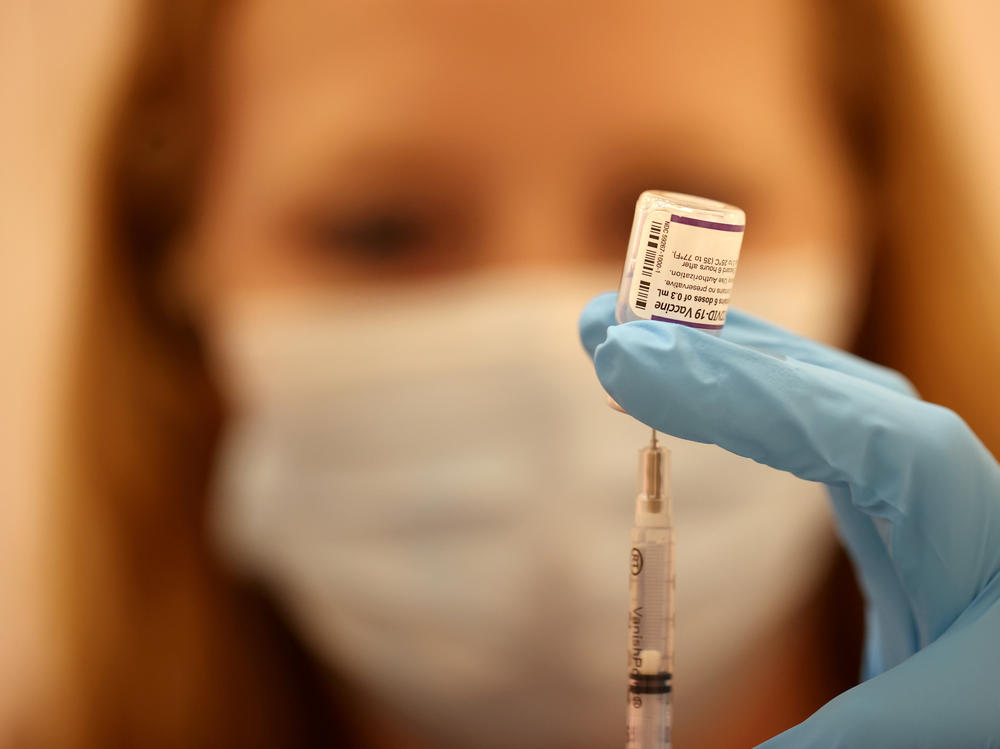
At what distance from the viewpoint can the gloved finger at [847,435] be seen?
2.43 ft

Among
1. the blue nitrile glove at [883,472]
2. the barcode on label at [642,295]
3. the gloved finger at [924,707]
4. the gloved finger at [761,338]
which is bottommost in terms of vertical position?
the gloved finger at [924,707]

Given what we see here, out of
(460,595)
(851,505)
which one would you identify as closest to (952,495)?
(851,505)

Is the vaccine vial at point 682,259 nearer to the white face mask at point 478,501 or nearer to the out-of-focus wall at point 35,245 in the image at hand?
the white face mask at point 478,501

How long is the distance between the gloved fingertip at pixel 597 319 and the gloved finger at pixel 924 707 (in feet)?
1.38

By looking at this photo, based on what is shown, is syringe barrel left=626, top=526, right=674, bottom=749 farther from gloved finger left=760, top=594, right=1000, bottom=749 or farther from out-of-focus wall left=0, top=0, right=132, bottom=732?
out-of-focus wall left=0, top=0, right=132, bottom=732

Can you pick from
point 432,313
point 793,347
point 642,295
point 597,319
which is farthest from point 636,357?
point 432,313

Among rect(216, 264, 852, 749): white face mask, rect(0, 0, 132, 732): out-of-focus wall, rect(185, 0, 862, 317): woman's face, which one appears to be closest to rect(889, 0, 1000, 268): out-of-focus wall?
rect(185, 0, 862, 317): woman's face

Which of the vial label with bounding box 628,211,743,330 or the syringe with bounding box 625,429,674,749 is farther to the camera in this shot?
the syringe with bounding box 625,429,674,749

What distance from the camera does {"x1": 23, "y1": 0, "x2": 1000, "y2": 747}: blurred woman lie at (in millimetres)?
1252

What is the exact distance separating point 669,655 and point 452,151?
0.77 metres

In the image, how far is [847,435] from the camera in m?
0.78

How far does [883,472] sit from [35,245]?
3.81 feet

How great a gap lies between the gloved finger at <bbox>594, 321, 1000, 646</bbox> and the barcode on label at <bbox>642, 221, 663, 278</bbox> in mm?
53

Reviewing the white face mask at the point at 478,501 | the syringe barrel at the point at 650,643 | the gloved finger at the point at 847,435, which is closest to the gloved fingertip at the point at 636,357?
the gloved finger at the point at 847,435
